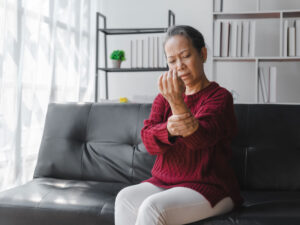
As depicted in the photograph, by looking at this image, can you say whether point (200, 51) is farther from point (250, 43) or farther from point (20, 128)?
point (250, 43)

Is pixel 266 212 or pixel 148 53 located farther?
pixel 148 53

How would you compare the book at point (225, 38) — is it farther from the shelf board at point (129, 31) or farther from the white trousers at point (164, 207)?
the white trousers at point (164, 207)

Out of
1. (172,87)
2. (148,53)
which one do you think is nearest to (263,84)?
(148,53)

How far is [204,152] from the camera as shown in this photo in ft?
4.08

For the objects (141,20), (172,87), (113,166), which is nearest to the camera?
(172,87)

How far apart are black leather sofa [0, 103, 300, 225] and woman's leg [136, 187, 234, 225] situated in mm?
53

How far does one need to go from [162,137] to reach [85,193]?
51 centimetres

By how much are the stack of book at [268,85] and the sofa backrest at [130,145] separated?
1.10 m

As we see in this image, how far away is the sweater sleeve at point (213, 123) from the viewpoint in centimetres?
111

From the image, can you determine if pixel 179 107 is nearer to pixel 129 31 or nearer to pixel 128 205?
pixel 128 205

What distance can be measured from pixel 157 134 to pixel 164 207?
25 cm

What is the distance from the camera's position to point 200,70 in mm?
1342

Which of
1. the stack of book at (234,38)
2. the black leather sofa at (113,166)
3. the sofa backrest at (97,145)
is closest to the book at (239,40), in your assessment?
the stack of book at (234,38)

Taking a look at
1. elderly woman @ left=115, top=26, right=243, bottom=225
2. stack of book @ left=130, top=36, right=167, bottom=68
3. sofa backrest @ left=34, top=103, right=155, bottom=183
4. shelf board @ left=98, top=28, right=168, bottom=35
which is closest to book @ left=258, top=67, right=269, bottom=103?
stack of book @ left=130, top=36, right=167, bottom=68
